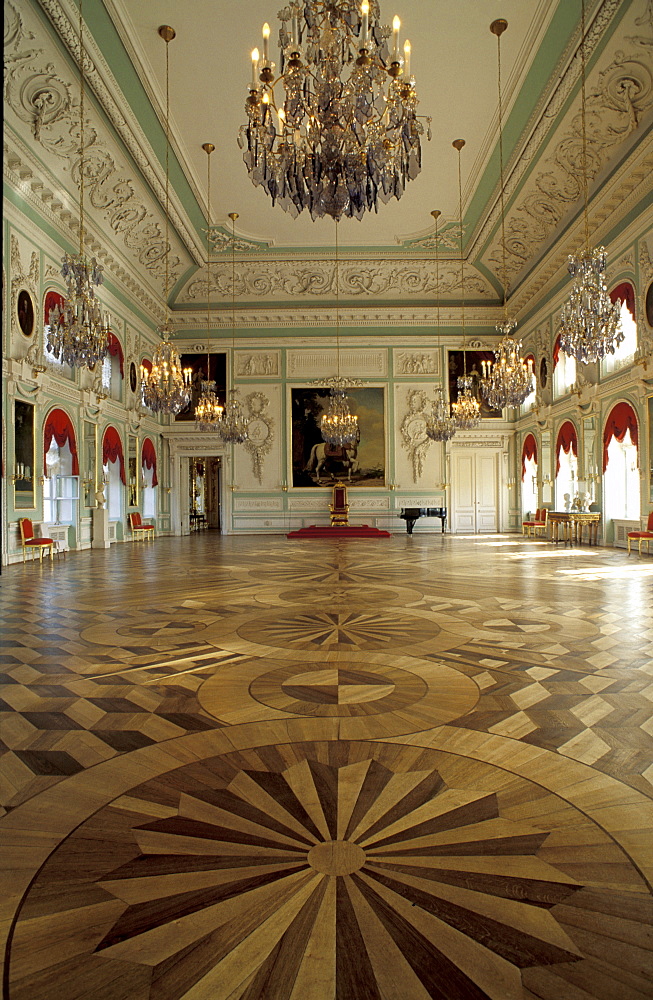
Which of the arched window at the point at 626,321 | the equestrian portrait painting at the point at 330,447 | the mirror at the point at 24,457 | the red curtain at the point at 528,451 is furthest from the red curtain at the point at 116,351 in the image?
the red curtain at the point at 528,451

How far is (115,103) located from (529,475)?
40.1ft

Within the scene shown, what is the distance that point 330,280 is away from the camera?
50.7ft

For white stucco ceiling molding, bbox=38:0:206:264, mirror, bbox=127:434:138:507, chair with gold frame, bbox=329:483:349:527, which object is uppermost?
white stucco ceiling molding, bbox=38:0:206:264

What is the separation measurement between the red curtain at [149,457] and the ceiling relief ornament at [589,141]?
10.1 metres

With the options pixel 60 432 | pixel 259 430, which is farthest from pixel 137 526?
pixel 259 430

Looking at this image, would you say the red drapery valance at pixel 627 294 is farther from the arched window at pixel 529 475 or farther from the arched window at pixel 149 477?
the arched window at pixel 149 477

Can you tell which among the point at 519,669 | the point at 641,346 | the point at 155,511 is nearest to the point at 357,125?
the point at 519,669

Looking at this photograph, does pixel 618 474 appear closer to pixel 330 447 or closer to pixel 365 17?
pixel 330 447

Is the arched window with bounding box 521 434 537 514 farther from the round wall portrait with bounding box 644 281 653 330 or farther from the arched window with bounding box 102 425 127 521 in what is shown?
the arched window with bounding box 102 425 127 521

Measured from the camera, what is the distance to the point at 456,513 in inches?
642

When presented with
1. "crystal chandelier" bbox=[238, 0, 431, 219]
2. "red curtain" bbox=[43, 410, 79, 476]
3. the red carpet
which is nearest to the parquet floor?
"crystal chandelier" bbox=[238, 0, 431, 219]

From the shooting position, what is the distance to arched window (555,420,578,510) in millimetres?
12141

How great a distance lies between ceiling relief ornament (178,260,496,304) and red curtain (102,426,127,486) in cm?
525

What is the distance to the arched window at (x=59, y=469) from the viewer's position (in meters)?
9.86
